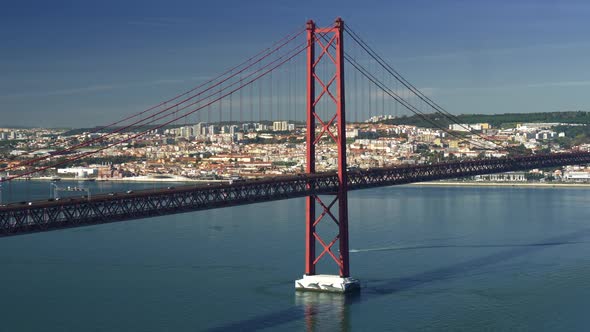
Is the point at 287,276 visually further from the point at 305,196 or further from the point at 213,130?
the point at 213,130

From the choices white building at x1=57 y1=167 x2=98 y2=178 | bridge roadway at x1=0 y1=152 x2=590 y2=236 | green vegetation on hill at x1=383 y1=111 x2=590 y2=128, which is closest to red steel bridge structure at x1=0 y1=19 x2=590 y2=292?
bridge roadway at x1=0 y1=152 x2=590 y2=236

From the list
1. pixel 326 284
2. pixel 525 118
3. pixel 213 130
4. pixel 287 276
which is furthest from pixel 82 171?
pixel 525 118

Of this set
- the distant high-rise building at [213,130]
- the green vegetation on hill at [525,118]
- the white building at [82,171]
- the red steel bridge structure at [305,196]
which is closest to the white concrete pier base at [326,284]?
the red steel bridge structure at [305,196]

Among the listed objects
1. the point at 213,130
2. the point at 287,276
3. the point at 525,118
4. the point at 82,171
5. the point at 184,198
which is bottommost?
the point at 287,276

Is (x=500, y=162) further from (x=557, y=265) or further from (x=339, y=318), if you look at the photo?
(x=339, y=318)

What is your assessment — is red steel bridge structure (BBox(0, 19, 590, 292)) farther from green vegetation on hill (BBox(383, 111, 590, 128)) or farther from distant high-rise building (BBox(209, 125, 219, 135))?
green vegetation on hill (BBox(383, 111, 590, 128))

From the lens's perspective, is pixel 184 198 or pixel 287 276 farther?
pixel 287 276
